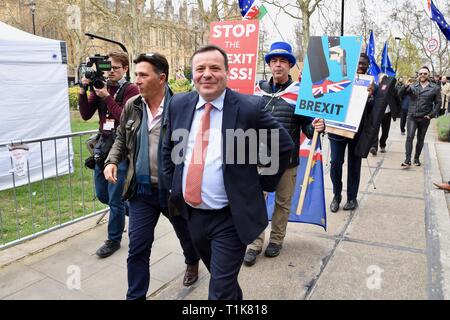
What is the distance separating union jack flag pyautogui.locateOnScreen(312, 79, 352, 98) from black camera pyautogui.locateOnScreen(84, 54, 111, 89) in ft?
6.63

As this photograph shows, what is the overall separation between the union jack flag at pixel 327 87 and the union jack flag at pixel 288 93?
0.64 feet

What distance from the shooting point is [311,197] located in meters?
4.29

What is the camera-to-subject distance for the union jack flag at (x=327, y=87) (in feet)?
12.9

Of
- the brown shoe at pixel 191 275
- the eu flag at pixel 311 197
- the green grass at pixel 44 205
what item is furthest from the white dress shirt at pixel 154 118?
the green grass at pixel 44 205

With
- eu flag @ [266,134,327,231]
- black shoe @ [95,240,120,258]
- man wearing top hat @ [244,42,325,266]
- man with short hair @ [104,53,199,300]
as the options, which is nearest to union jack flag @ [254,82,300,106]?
man wearing top hat @ [244,42,325,266]

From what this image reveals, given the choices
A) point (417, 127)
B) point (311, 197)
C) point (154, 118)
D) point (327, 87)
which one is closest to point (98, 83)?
point (154, 118)

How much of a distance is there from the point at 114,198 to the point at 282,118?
180 cm

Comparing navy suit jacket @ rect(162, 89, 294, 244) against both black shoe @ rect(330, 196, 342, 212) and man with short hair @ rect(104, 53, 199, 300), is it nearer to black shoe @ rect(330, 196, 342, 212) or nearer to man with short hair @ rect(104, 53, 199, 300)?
man with short hair @ rect(104, 53, 199, 300)

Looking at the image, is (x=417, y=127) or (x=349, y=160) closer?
→ (x=349, y=160)

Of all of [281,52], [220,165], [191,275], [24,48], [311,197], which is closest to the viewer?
[220,165]

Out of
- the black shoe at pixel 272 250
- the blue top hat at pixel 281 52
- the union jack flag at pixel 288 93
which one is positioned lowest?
the black shoe at pixel 272 250

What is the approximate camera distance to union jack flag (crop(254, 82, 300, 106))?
3.71 m

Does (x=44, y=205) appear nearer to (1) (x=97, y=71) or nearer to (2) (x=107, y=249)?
(2) (x=107, y=249)

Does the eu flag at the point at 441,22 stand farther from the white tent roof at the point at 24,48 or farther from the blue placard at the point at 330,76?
the white tent roof at the point at 24,48
